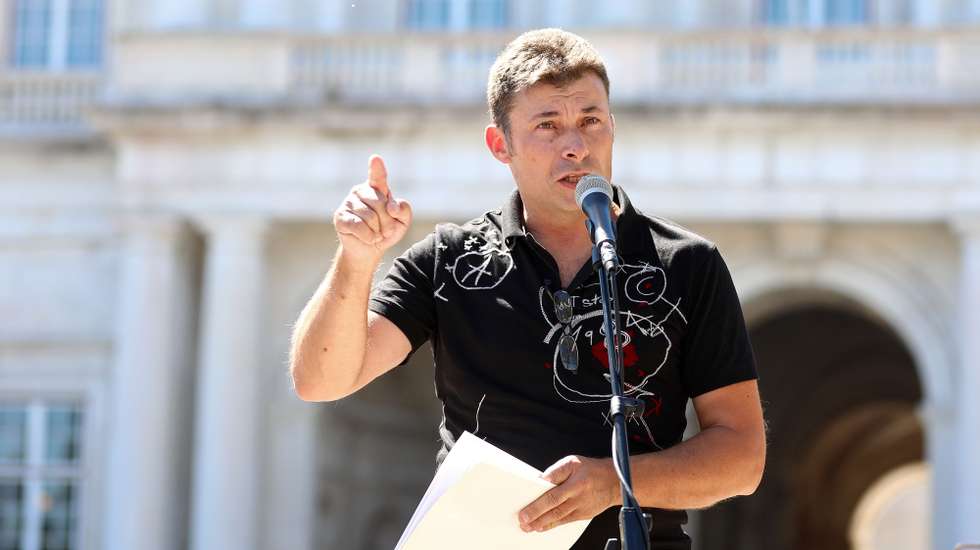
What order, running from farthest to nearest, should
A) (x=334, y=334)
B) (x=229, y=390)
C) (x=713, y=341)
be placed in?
1. (x=229, y=390)
2. (x=713, y=341)
3. (x=334, y=334)

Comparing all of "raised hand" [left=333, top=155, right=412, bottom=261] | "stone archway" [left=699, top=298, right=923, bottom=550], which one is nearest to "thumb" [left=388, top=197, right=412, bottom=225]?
"raised hand" [left=333, top=155, right=412, bottom=261]

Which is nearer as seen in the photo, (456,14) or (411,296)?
(411,296)

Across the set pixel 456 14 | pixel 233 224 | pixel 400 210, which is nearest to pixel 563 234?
pixel 400 210

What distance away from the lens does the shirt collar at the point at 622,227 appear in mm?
3787

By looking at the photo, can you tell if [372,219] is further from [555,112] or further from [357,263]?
[555,112]

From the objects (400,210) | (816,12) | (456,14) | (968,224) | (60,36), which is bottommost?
(968,224)

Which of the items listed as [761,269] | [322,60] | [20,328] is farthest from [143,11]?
[761,269]

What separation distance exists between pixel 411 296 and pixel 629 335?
52 cm

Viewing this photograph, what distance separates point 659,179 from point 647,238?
1285 cm

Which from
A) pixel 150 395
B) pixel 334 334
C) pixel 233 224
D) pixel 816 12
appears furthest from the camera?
pixel 816 12

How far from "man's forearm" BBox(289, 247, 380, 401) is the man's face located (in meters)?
0.48

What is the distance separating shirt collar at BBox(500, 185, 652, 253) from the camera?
12.4 ft

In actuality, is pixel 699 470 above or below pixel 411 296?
below

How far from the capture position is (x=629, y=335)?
3641 millimetres
